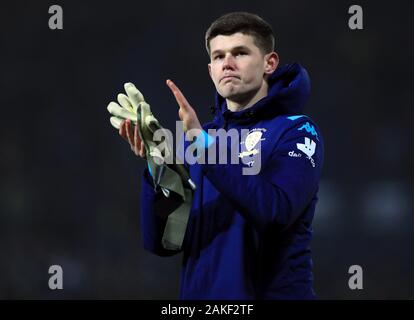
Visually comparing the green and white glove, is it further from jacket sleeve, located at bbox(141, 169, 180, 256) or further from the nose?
the nose

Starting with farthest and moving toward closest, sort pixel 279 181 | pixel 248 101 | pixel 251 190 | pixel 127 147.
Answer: pixel 127 147 → pixel 248 101 → pixel 279 181 → pixel 251 190

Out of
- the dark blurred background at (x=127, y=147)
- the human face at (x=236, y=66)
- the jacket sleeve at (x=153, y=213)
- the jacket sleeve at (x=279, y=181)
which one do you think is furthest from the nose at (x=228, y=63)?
the dark blurred background at (x=127, y=147)

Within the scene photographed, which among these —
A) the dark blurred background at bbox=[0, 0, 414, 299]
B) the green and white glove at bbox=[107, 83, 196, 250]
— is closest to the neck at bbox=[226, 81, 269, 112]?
the green and white glove at bbox=[107, 83, 196, 250]

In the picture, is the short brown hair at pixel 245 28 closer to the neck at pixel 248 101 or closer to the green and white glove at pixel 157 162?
the neck at pixel 248 101

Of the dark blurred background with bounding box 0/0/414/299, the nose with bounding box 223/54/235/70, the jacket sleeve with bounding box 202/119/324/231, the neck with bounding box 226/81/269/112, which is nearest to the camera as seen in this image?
the jacket sleeve with bounding box 202/119/324/231

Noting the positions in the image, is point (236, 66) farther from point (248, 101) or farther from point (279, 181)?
point (279, 181)

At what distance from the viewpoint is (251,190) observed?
1.95 m

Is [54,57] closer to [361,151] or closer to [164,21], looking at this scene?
[164,21]

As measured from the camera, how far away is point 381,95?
469cm

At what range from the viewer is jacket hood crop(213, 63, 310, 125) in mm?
2283

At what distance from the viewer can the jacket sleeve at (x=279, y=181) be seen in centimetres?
195

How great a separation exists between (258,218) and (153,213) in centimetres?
43

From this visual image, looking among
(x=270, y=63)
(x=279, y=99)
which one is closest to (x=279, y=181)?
(x=279, y=99)

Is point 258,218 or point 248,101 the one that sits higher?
point 248,101
